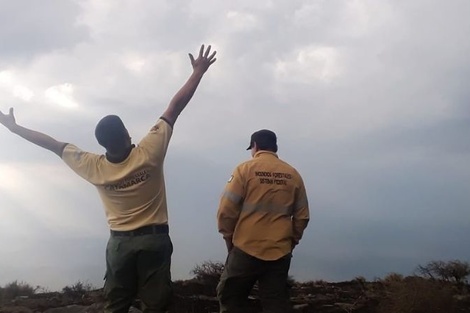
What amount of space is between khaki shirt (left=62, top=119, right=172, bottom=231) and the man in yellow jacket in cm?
131

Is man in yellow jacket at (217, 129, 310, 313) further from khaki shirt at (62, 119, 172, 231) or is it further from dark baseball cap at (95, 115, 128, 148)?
dark baseball cap at (95, 115, 128, 148)

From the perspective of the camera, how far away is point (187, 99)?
5.77 metres

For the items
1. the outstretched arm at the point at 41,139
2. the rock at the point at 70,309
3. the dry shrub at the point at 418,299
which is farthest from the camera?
the rock at the point at 70,309

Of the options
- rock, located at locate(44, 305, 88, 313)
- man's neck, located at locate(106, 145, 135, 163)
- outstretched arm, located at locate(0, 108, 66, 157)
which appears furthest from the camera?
rock, located at locate(44, 305, 88, 313)

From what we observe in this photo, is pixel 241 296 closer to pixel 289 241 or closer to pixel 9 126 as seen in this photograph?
pixel 289 241

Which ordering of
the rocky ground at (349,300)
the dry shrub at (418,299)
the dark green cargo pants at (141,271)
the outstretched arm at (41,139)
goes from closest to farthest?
the dark green cargo pants at (141,271)
the outstretched arm at (41,139)
the dry shrub at (418,299)
the rocky ground at (349,300)

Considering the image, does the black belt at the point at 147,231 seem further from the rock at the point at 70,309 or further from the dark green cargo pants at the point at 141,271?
the rock at the point at 70,309

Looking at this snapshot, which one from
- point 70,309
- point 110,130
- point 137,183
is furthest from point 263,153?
point 70,309

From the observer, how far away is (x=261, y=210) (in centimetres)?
670

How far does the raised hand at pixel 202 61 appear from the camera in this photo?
598cm

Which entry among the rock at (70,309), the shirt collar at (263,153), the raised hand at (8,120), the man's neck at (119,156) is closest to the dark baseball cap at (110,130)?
the man's neck at (119,156)

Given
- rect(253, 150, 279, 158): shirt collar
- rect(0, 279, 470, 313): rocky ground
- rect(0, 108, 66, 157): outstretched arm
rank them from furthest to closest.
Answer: rect(0, 279, 470, 313): rocky ground
rect(253, 150, 279, 158): shirt collar
rect(0, 108, 66, 157): outstretched arm

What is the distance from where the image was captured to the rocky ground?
10.5 meters

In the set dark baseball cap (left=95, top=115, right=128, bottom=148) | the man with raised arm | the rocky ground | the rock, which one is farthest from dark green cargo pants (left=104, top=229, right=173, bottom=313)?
the rock
